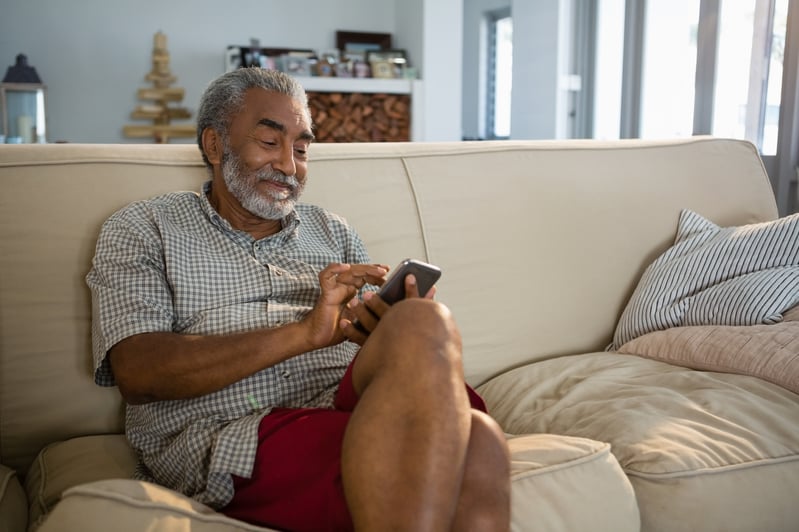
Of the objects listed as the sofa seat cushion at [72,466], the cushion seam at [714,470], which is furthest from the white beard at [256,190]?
the cushion seam at [714,470]

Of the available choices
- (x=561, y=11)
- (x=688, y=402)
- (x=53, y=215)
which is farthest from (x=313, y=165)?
(x=561, y=11)

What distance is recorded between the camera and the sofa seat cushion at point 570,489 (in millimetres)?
1069

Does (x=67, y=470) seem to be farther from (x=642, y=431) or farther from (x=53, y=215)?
(x=642, y=431)

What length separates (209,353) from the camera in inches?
47.0

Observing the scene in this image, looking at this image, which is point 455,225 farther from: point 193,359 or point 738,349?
point 193,359

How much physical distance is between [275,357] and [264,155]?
46 cm

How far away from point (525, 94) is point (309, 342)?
164 inches

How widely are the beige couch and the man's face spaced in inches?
6.9

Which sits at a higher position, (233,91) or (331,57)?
(331,57)

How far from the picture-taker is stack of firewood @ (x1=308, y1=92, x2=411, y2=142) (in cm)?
535

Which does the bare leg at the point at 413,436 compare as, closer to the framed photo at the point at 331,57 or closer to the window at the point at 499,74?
the framed photo at the point at 331,57

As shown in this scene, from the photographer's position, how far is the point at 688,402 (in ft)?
4.45

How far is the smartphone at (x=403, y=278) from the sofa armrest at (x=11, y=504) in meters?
0.68

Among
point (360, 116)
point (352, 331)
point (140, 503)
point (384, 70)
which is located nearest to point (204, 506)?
point (140, 503)
